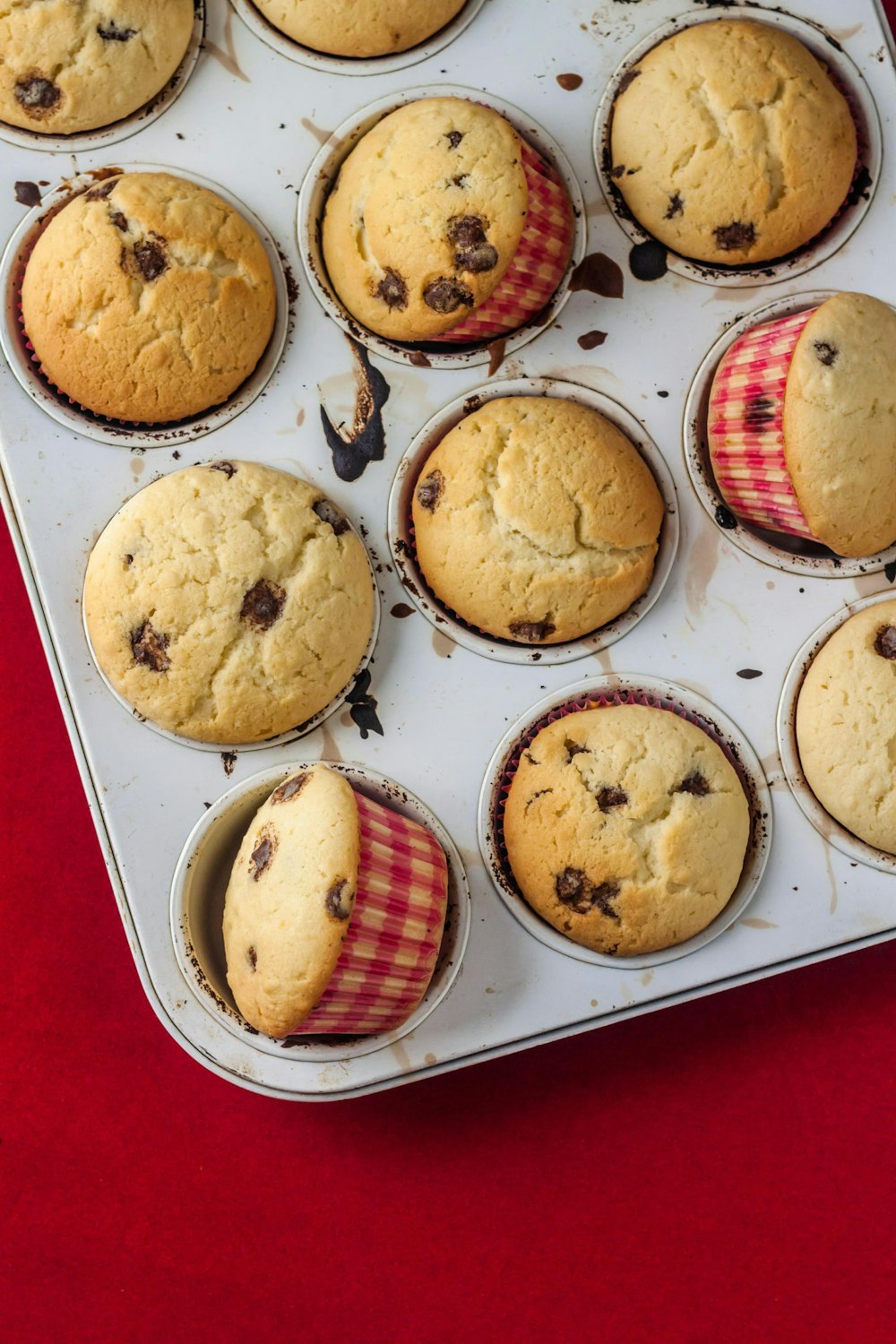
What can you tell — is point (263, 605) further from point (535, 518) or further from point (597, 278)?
point (597, 278)

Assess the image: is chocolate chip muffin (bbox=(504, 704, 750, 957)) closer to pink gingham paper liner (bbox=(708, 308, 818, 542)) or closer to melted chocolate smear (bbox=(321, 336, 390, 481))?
pink gingham paper liner (bbox=(708, 308, 818, 542))

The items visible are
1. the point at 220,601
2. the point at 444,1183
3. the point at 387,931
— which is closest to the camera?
the point at 387,931

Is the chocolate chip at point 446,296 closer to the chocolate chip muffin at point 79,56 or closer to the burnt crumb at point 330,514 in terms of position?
the burnt crumb at point 330,514

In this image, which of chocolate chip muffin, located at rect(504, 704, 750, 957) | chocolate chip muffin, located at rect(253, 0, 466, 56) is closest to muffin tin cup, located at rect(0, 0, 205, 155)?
chocolate chip muffin, located at rect(253, 0, 466, 56)

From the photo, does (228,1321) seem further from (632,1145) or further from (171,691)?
(171,691)

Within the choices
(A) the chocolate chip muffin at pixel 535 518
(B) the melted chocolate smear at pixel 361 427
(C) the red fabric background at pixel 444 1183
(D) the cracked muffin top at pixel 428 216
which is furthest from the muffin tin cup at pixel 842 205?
(C) the red fabric background at pixel 444 1183

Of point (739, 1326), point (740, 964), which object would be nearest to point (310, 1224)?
point (739, 1326)

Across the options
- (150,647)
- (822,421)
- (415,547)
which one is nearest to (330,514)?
(415,547)
